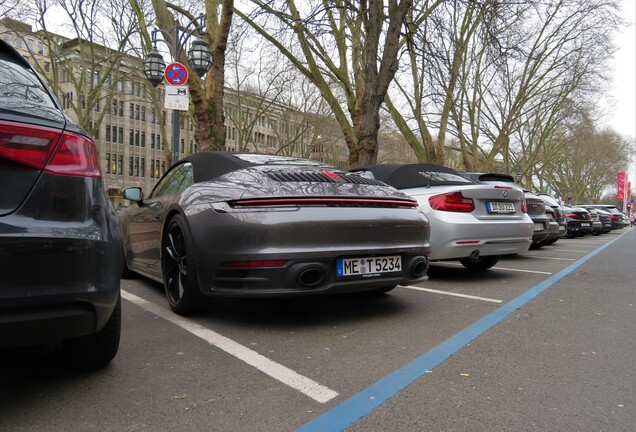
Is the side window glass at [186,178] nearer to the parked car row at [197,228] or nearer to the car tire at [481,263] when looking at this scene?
the parked car row at [197,228]

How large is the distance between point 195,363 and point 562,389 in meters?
2.00

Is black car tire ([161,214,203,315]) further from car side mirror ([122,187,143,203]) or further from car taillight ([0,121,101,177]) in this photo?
car taillight ([0,121,101,177])

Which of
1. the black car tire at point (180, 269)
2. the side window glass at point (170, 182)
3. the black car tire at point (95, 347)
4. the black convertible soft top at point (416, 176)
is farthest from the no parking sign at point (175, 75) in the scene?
the black car tire at point (95, 347)

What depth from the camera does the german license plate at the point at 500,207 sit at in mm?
5758

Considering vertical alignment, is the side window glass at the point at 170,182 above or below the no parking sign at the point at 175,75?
below

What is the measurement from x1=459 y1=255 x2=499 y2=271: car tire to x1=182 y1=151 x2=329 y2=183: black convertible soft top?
11.0 feet

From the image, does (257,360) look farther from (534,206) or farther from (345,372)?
(534,206)

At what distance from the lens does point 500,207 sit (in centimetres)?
588

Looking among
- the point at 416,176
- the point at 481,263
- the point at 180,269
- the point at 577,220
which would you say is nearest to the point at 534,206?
the point at 481,263

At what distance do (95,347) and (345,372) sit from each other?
1.35 m

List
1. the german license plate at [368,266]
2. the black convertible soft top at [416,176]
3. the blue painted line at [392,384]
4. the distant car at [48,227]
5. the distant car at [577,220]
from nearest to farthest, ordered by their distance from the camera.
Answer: the distant car at [48,227]
the blue painted line at [392,384]
the german license plate at [368,266]
the black convertible soft top at [416,176]
the distant car at [577,220]

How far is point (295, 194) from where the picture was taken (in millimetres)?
3336

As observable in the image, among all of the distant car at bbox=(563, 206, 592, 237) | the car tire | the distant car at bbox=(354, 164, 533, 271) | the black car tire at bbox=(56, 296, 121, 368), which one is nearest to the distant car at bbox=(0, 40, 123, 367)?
the black car tire at bbox=(56, 296, 121, 368)

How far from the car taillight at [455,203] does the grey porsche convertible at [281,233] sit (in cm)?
172
